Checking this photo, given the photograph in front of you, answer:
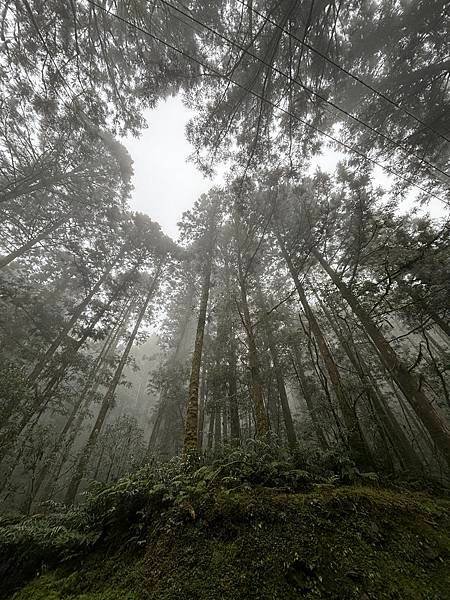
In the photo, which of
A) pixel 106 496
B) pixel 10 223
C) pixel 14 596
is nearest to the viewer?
pixel 14 596

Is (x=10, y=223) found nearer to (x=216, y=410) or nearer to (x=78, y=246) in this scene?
(x=78, y=246)

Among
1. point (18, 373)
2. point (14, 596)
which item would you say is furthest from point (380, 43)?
point (18, 373)

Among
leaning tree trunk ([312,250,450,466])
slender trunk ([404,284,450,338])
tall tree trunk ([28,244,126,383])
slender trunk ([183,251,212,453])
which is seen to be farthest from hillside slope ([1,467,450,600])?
tall tree trunk ([28,244,126,383])

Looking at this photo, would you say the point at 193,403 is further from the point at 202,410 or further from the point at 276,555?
the point at 202,410

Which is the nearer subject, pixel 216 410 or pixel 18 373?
pixel 18 373

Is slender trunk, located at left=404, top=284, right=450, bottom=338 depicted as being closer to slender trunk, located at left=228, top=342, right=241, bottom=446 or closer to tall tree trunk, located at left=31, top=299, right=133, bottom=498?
slender trunk, located at left=228, top=342, right=241, bottom=446

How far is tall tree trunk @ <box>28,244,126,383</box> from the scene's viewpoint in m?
9.69

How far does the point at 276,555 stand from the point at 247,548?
264mm

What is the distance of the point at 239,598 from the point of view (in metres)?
1.70

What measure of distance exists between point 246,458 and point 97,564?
6.84 feet

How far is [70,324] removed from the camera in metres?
10.7

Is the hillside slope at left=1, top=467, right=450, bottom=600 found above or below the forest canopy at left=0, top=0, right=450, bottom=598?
below

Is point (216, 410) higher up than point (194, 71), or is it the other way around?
point (194, 71)

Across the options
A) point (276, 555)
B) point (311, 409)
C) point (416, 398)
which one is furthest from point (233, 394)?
point (276, 555)
